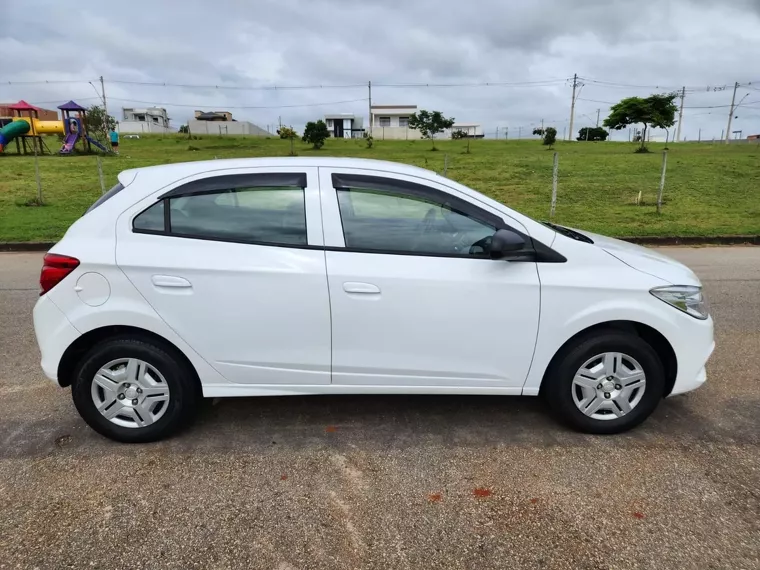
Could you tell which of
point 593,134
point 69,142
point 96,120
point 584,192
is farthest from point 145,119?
point 584,192

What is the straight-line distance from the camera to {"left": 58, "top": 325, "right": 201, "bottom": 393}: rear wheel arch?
3.15 metres

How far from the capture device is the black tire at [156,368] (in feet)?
10.2

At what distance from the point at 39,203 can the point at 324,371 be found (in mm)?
14461

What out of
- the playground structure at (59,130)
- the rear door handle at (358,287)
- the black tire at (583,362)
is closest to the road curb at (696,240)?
the black tire at (583,362)

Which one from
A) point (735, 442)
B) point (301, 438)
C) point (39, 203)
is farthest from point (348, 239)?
point (39, 203)

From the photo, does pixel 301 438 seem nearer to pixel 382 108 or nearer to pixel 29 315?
pixel 29 315

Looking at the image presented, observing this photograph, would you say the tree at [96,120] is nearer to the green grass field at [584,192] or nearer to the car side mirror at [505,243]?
the green grass field at [584,192]

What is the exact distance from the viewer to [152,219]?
3.17 m

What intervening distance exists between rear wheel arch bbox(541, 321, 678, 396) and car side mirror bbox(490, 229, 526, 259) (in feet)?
2.22

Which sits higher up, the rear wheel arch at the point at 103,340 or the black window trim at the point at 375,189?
the black window trim at the point at 375,189

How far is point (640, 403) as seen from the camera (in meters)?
3.27

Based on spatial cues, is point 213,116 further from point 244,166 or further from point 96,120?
point 244,166

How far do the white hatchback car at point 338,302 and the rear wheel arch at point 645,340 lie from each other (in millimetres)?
12

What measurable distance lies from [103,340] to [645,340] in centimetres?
334
